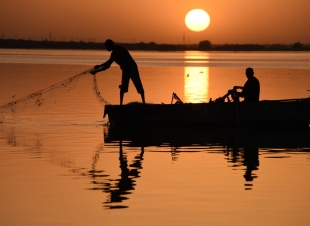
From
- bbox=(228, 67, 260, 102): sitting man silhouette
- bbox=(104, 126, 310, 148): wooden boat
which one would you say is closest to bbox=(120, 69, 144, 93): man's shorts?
bbox=(104, 126, 310, 148): wooden boat

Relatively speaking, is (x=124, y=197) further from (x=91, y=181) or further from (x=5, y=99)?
(x=5, y=99)

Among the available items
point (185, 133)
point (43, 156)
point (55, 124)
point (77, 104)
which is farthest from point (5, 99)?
point (43, 156)

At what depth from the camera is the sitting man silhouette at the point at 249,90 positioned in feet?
61.1

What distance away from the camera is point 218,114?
62.7ft

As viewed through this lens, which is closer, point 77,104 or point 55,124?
point 55,124

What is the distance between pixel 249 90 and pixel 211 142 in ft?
8.15

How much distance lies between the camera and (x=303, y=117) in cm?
1911

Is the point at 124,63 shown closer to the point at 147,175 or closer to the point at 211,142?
the point at 211,142

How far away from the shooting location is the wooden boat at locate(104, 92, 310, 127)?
18953 millimetres

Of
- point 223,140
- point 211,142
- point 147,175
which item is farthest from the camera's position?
point 223,140

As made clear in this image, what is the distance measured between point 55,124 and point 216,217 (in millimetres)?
10945

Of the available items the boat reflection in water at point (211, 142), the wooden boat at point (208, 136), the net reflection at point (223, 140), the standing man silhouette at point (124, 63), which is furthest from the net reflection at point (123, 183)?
the standing man silhouette at point (124, 63)

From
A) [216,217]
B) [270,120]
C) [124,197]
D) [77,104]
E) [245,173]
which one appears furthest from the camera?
[77,104]

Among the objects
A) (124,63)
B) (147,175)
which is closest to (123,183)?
(147,175)
